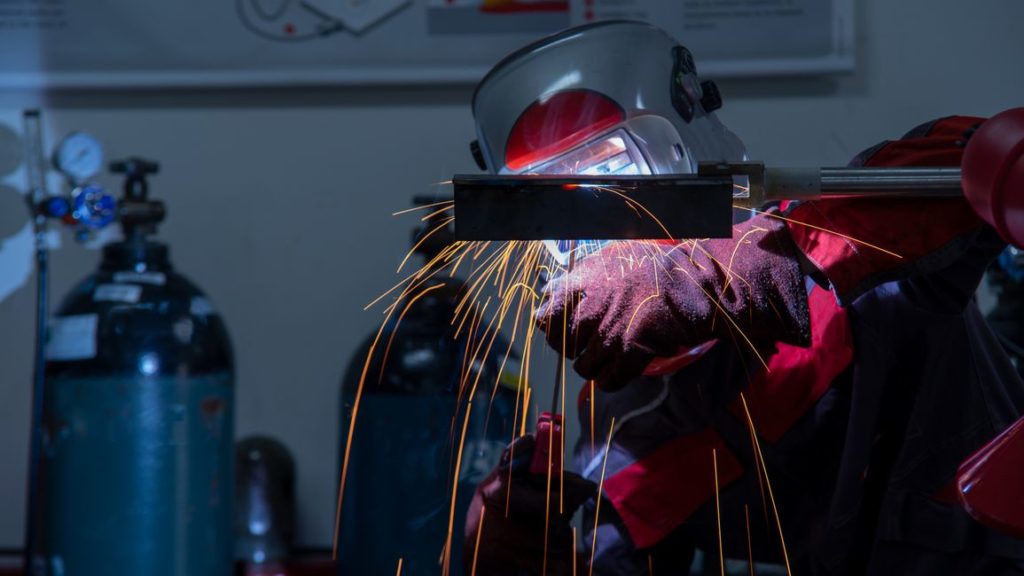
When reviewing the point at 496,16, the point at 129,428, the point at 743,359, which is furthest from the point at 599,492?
the point at 496,16

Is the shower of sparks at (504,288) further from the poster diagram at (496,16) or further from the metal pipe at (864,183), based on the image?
the poster diagram at (496,16)

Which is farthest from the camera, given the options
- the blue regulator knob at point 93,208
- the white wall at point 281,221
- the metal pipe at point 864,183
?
the white wall at point 281,221

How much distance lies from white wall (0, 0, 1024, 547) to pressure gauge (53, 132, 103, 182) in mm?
284

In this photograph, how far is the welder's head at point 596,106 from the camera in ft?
3.52

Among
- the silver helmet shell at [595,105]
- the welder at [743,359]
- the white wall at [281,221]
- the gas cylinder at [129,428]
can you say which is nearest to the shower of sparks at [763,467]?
the welder at [743,359]

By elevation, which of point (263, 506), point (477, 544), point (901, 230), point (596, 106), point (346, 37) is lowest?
point (263, 506)

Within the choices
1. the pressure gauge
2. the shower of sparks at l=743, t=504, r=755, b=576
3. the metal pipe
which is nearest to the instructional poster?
the pressure gauge

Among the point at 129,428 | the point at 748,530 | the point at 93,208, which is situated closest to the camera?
the point at 748,530

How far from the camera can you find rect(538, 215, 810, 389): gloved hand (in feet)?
3.17

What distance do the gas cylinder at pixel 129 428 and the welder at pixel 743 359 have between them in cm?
91

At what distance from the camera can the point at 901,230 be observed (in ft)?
2.94

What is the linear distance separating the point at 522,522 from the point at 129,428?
3.31 ft

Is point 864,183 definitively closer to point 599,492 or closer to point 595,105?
point 595,105

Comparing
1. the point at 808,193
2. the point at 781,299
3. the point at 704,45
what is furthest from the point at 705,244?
the point at 704,45
